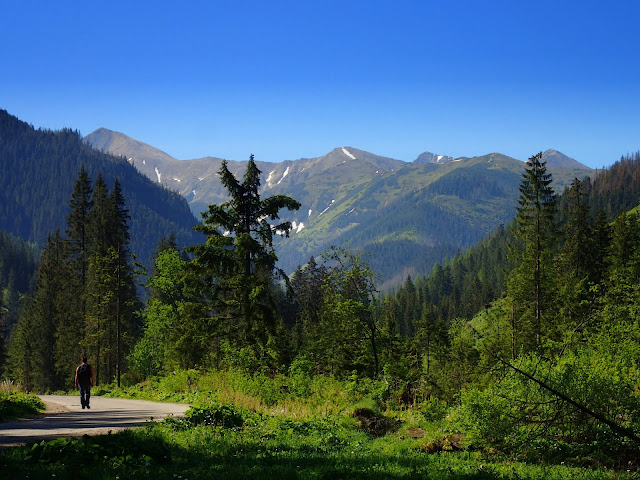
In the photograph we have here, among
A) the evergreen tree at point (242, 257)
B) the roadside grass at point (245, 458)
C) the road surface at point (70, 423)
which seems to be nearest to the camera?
the roadside grass at point (245, 458)

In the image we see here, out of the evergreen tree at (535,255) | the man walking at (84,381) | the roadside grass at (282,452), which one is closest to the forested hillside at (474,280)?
the evergreen tree at (535,255)

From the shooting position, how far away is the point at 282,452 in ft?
35.2

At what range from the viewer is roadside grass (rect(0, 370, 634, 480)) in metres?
8.56

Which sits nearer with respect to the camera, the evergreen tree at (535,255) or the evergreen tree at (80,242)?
the evergreen tree at (535,255)

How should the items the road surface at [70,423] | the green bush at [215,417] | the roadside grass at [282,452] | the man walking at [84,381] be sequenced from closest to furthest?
the roadside grass at [282,452] < the road surface at [70,423] < the green bush at [215,417] < the man walking at [84,381]

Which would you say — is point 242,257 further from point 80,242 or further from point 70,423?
point 80,242

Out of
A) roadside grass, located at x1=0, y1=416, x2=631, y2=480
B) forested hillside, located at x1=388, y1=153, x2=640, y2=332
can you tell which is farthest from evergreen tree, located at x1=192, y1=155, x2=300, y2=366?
forested hillside, located at x1=388, y1=153, x2=640, y2=332

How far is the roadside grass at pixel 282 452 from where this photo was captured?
8.56 meters

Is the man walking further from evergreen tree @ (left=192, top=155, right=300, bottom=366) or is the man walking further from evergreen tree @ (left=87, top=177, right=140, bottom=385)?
Result: evergreen tree @ (left=87, top=177, right=140, bottom=385)

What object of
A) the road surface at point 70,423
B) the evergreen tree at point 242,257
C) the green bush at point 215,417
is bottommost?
the road surface at point 70,423

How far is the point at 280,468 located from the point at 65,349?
5079cm

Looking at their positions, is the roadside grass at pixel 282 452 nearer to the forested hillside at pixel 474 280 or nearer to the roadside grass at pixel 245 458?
the roadside grass at pixel 245 458

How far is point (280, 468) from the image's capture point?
9289mm

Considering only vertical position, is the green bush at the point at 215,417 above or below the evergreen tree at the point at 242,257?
below
